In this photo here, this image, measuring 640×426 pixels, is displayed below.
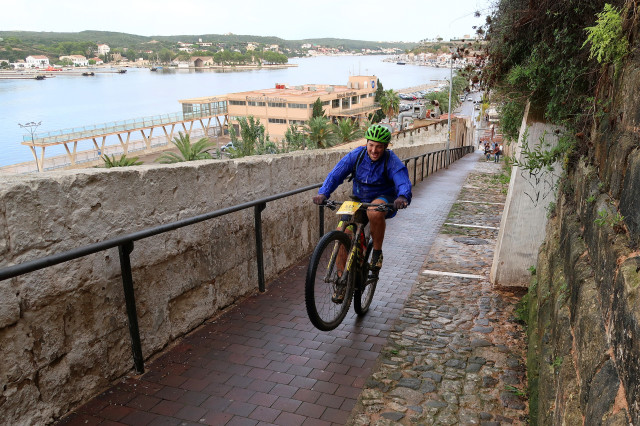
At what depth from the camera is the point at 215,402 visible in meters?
3.51

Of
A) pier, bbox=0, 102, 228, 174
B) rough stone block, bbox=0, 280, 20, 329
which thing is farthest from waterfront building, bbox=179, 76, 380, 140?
rough stone block, bbox=0, 280, 20, 329

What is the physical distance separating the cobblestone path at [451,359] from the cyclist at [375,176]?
38.8 inches

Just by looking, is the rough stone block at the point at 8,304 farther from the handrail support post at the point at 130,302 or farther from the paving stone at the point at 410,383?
the paving stone at the point at 410,383

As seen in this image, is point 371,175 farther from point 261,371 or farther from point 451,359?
point 261,371

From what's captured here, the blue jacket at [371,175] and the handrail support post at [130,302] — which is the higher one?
the blue jacket at [371,175]

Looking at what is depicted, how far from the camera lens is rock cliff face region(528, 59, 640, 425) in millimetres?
1746

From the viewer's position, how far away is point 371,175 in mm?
4703

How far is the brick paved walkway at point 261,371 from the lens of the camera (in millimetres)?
3377

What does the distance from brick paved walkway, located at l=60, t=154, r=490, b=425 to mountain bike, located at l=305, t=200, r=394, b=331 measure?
0.24 m

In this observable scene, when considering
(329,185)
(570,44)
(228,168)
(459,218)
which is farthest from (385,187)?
(459,218)

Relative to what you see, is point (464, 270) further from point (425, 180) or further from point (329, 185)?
point (425, 180)

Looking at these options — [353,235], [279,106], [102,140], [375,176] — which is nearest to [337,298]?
[353,235]

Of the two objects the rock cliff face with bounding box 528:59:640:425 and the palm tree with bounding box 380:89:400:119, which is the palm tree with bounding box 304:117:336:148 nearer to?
the rock cliff face with bounding box 528:59:640:425

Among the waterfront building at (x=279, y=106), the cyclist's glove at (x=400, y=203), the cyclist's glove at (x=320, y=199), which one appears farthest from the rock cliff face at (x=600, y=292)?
the waterfront building at (x=279, y=106)
